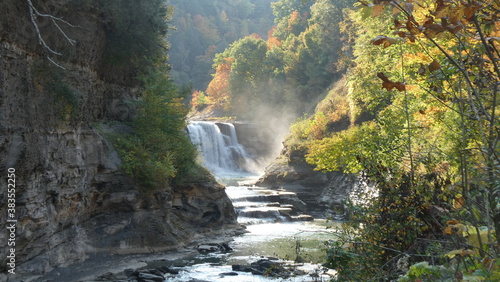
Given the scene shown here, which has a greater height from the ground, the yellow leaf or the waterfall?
the waterfall

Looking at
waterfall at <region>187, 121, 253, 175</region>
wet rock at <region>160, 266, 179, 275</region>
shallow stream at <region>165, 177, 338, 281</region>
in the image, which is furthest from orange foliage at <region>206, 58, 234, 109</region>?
wet rock at <region>160, 266, 179, 275</region>

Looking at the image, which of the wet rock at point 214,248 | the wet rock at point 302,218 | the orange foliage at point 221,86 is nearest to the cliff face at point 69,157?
the wet rock at point 214,248

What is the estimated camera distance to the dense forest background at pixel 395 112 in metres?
3.01

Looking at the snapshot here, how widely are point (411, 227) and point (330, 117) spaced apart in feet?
88.2

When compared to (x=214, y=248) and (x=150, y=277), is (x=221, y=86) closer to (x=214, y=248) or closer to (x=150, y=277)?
(x=214, y=248)

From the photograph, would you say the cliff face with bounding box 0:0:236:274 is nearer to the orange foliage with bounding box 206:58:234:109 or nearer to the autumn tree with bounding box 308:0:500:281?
the autumn tree with bounding box 308:0:500:281

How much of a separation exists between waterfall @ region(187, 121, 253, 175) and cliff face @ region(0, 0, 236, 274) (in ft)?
72.4

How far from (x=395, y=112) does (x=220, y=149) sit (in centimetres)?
2704

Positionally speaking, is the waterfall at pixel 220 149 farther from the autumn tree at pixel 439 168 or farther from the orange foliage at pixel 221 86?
the autumn tree at pixel 439 168

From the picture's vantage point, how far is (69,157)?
518 inches

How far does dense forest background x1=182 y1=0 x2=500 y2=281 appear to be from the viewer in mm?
3010

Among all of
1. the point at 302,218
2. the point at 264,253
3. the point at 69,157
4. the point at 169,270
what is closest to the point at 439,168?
the point at 169,270

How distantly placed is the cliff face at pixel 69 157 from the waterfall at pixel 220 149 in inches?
869

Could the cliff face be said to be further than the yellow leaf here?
Yes
